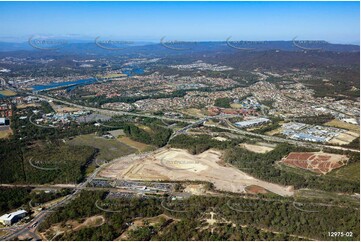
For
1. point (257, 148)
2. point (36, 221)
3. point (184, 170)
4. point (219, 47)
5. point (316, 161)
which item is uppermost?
point (219, 47)

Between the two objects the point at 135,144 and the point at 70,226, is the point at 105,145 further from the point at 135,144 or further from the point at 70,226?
the point at 70,226

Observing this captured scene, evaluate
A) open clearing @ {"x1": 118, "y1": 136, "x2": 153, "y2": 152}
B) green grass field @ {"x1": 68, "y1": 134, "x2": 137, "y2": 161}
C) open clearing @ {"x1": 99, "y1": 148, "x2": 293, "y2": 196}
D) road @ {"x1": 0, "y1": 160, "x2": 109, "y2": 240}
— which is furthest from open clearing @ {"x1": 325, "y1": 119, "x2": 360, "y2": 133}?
road @ {"x1": 0, "y1": 160, "x2": 109, "y2": 240}

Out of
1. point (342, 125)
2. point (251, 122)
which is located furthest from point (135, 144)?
point (342, 125)

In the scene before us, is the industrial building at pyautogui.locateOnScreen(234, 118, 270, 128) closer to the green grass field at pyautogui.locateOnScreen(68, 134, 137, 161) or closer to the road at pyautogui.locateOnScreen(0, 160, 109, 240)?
the green grass field at pyautogui.locateOnScreen(68, 134, 137, 161)

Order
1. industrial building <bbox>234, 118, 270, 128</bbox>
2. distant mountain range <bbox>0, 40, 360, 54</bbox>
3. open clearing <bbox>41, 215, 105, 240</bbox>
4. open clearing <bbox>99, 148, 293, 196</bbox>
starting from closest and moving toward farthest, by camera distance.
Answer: open clearing <bbox>41, 215, 105, 240</bbox>, open clearing <bbox>99, 148, 293, 196</bbox>, industrial building <bbox>234, 118, 270, 128</bbox>, distant mountain range <bbox>0, 40, 360, 54</bbox>

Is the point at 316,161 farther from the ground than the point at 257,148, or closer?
farther from the ground

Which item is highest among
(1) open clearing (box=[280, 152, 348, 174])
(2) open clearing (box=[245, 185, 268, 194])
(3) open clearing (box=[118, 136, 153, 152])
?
(1) open clearing (box=[280, 152, 348, 174])
